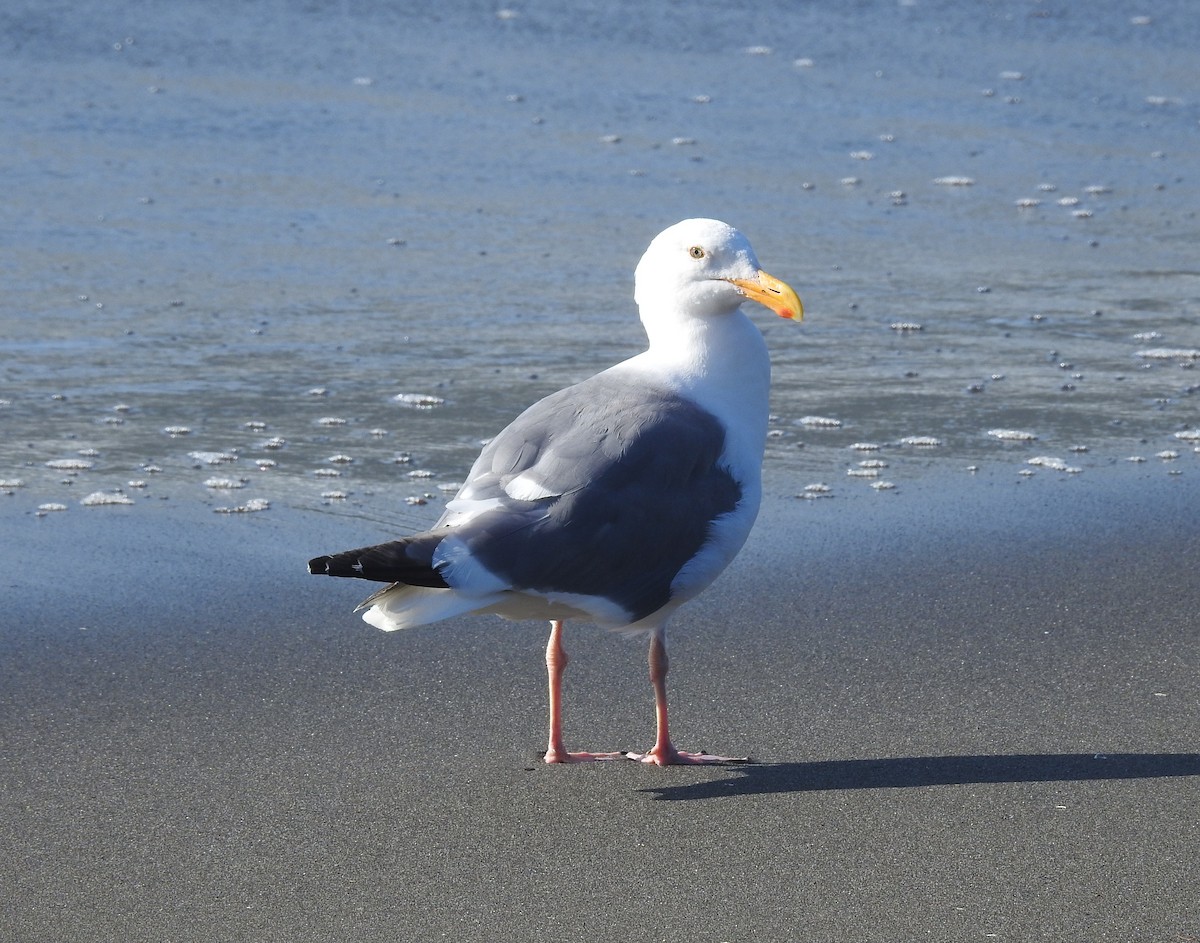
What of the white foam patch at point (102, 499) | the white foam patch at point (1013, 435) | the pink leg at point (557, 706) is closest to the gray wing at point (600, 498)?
the pink leg at point (557, 706)

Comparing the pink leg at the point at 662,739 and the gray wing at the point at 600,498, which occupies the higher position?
the gray wing at the point at 600,498

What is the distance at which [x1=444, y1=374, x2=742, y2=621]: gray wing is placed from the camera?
415 cm

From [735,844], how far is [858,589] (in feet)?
5.43

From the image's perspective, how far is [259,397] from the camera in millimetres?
7184

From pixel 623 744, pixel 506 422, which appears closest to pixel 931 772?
pixel 623 744

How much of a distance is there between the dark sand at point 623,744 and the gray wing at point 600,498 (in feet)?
1.69

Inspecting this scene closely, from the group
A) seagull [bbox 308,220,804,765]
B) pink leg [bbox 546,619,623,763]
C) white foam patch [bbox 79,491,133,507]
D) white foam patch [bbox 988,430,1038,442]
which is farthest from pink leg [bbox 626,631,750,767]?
white foam patch [bbox 988,430,1038,442]

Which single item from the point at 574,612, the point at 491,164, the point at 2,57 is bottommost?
the point at 574,612

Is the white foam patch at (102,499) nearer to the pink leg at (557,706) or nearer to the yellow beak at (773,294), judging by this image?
the pink leg at (557,706)

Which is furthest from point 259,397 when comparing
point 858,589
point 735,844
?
point 735,844

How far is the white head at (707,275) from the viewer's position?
462cm

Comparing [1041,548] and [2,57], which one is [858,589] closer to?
[1041,548]

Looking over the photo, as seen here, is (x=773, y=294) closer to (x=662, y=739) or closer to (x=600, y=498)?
(x=600, y=498)

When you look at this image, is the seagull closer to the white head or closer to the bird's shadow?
the white head
